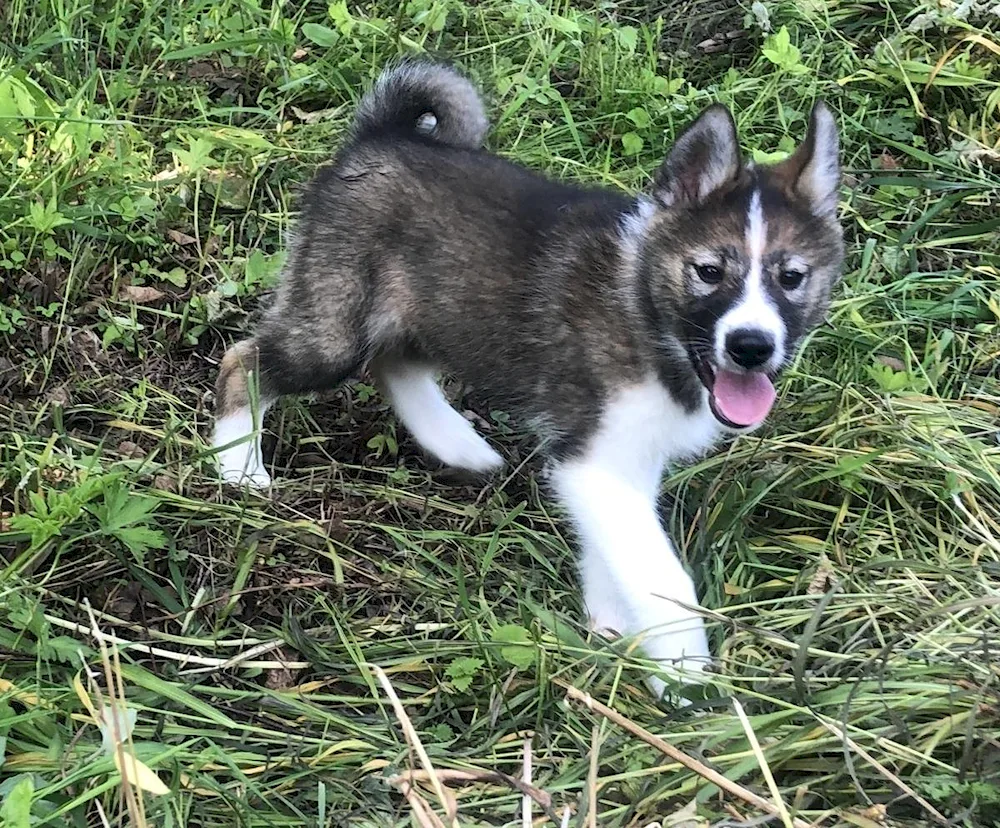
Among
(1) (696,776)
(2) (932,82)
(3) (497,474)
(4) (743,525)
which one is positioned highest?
(2) (932,82)

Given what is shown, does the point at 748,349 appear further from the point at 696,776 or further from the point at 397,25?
the point at 397,25

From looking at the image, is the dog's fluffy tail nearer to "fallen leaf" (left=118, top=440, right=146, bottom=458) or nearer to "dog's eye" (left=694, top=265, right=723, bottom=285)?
"dog's eye" (left=694, top=265, right=723, bottom=285)

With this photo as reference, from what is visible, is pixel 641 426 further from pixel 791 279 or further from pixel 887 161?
pixel 887 161

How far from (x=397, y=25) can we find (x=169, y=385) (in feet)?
7.16

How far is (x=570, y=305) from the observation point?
10.6ft

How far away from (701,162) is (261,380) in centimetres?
161

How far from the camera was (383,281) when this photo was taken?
3467 mm

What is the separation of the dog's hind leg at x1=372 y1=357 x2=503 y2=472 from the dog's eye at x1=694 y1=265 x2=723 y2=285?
1.13m

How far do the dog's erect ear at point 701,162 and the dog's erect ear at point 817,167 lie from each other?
0.19 meters

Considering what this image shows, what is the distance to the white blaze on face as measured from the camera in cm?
270

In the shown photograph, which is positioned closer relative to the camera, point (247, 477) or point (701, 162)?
point (701, 162)

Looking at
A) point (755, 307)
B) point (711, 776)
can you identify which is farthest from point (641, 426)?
point (711, 776)

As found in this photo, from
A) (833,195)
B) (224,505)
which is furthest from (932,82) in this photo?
(224,505)

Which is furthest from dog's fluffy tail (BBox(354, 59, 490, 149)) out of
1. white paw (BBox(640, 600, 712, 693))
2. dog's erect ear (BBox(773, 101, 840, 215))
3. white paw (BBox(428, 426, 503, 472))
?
white paw (BBox(640, 600, 712, 693))
